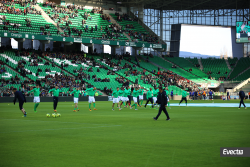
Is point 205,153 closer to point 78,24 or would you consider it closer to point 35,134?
Answer: point 35,134

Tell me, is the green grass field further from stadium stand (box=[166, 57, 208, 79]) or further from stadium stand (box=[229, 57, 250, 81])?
stadium stand (box=[229, 57, 250, 81])

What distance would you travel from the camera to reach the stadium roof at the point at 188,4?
77.9 meters

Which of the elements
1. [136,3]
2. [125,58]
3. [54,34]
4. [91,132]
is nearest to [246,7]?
[136,3]

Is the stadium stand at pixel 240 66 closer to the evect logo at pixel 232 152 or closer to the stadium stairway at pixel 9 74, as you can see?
the stadium stairway at pixel 9 74

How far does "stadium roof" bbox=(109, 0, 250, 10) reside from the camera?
7789 centimetres

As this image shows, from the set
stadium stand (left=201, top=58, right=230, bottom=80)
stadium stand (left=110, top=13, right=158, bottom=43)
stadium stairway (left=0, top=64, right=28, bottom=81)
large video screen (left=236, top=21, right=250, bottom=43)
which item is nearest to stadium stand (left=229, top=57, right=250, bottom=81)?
stadium stand (left=201, top=58, right=230, bottom=80)

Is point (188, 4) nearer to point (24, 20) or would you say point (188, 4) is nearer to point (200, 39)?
point (200, 39)

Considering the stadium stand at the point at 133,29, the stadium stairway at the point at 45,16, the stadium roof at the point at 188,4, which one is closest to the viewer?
the stadium stairway at the point at 45,16

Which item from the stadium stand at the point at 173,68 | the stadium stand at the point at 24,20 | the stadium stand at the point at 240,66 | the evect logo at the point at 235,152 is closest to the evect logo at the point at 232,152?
the evect logo at the point at 235,152

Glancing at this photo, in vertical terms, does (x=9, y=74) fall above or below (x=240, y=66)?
below

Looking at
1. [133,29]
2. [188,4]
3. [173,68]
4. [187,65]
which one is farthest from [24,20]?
[188,4]

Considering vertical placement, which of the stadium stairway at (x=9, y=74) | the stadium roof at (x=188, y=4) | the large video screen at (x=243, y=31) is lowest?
the stadium stairway at (x=9, y=74)

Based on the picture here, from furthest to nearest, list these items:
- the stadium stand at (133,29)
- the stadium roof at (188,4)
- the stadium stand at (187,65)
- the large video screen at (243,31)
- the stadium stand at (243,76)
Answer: the stadium roof at (188,4) < the stadium stand at (187,65) < the stadium stand at (243,76) < the stadium stand at (133,29) < the large video screen at (243,31)

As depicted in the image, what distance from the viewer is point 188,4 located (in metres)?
81.7
